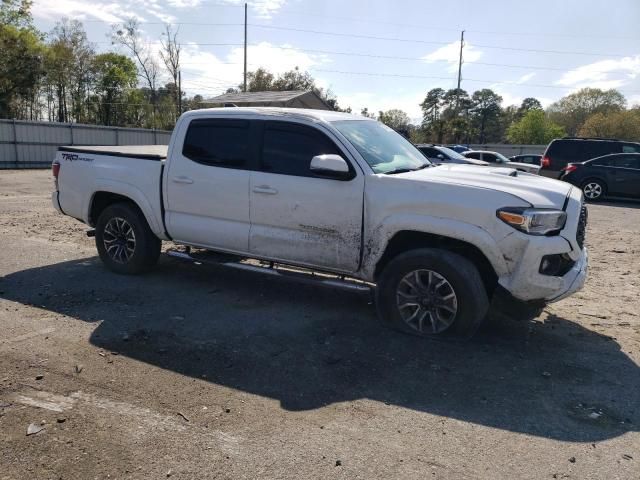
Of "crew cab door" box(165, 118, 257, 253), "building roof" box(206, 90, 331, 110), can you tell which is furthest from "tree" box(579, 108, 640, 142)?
"crew cab door" box(165, 118, 257, 253)

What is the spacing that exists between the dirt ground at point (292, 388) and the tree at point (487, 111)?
275 feet

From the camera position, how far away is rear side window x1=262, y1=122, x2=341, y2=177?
509 cm

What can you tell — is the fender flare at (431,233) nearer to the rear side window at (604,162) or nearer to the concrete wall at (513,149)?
the rear side window at (604,162)

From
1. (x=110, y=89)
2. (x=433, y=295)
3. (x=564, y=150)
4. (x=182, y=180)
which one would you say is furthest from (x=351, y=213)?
(x=110, y=89)

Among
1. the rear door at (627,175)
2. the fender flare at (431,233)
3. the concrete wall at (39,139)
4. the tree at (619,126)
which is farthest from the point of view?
the tree at (619,126)

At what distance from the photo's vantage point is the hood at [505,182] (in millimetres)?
4320

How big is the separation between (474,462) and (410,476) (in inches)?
15.9

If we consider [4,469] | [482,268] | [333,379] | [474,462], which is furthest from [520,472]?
[4,469]

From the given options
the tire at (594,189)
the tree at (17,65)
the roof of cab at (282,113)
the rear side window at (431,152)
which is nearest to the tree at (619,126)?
the tire at (594,189)

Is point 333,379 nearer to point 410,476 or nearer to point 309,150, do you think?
point 410,476

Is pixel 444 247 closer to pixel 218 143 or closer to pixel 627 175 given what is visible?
pixel 218 143

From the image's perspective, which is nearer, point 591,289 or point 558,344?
point 558,344

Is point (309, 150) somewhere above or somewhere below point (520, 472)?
above

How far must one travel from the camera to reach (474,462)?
9.58 ft
